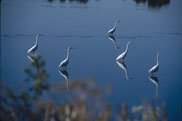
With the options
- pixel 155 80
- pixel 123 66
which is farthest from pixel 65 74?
pixel 155 80

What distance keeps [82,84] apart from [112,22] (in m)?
0.43

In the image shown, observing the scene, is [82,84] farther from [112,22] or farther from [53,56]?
[112,22]

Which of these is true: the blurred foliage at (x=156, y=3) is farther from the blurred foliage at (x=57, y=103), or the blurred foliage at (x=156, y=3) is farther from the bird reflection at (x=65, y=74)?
the bird reflection at (x=65, y=74)

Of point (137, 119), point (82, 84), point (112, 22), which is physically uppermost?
point (112, 22)

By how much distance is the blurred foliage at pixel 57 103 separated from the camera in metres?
2.56

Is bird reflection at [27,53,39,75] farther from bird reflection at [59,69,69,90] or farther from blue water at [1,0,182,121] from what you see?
bird reflection at [59,69,69,90]

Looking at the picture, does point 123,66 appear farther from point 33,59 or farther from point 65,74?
point 33,59

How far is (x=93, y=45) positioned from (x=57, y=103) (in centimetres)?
43

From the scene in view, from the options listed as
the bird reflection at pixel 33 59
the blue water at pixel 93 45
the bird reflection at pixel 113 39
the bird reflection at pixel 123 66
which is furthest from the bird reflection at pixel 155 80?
the bird reflection at pixel 33 59

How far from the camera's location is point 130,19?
104 inches

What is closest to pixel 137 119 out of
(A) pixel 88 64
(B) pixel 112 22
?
(A) pixel 88 64

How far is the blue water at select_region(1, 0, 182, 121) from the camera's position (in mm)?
2586

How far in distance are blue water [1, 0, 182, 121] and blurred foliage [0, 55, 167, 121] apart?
0.04m

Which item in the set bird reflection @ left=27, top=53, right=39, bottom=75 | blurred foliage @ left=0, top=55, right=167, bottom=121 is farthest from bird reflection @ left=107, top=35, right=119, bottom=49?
bird reflection @ left=27, top=53, right=39, bottom=75
